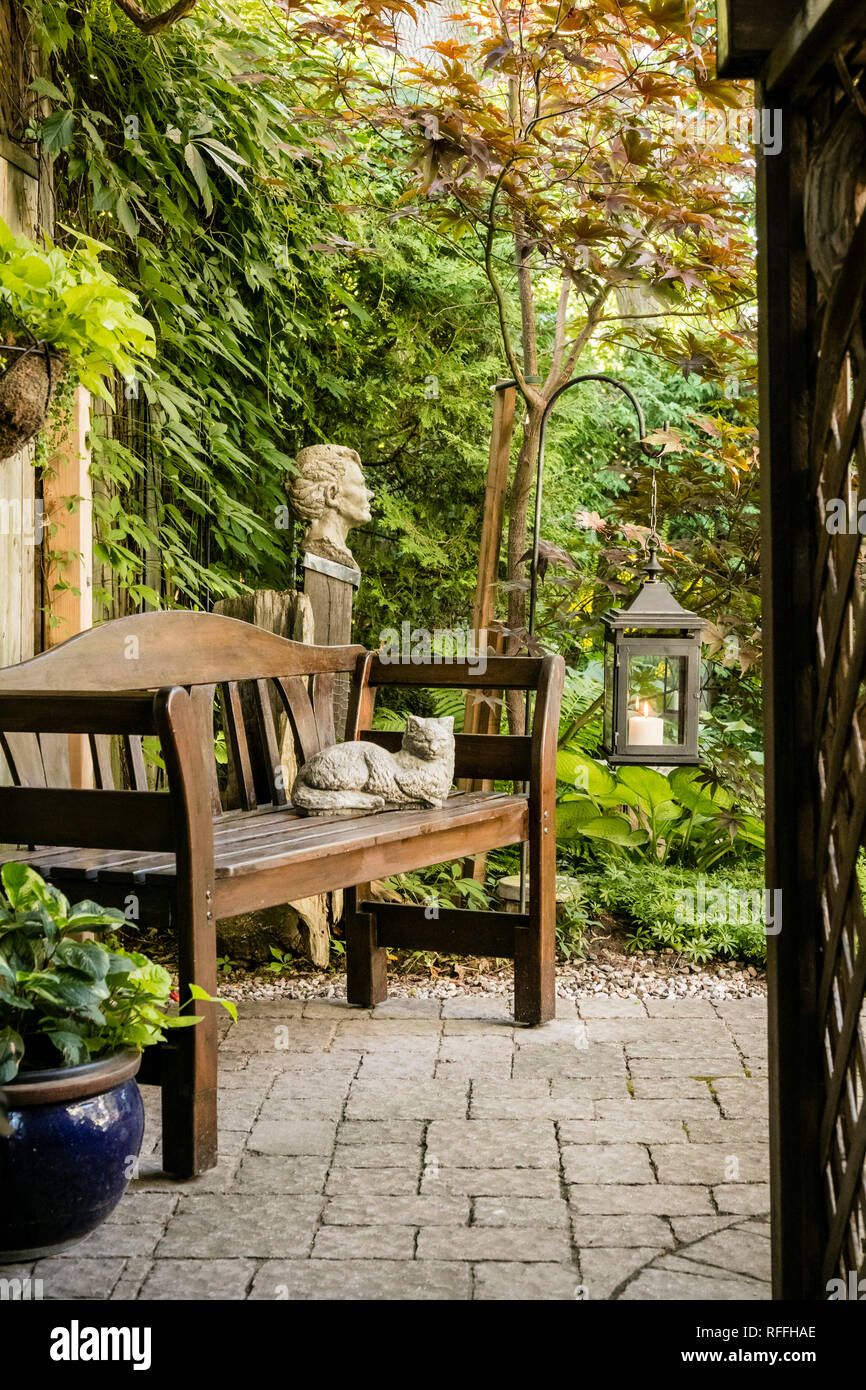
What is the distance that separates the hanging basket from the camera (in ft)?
10.3

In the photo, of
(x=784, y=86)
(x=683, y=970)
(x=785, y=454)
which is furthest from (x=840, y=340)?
(x=683, y=970)

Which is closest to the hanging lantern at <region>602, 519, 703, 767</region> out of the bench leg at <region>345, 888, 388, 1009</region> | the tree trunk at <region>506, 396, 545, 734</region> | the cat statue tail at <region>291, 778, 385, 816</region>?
the cat statue tail at <region>291, 778, 385, 816</region>

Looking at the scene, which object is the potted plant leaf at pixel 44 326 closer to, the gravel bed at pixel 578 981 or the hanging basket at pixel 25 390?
the hanging basket at pixel 25 390

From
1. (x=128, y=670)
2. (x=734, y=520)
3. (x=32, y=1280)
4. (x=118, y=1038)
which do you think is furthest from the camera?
(x=734, y=520)

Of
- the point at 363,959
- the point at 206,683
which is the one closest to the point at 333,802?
the point at 206,683

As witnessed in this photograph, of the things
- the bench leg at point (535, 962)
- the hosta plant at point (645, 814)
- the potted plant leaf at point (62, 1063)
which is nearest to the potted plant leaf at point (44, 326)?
the potted plant leaf at point (62, 1063)

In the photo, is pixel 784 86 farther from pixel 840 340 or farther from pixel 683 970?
pixel 683 970

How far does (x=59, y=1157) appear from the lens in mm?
2396

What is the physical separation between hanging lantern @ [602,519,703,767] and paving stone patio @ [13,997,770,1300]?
0.92 m

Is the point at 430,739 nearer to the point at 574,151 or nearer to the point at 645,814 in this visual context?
the point at 645,814

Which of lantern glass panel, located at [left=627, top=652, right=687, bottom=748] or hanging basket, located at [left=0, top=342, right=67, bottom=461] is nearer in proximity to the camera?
hanging basket, located at [left=0, top=342, right=67, bottom=461]

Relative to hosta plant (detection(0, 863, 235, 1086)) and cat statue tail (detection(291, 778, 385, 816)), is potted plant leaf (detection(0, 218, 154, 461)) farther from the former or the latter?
cat statue tail (detection(291, 778, 385, 816))

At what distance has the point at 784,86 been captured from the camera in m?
1.82
